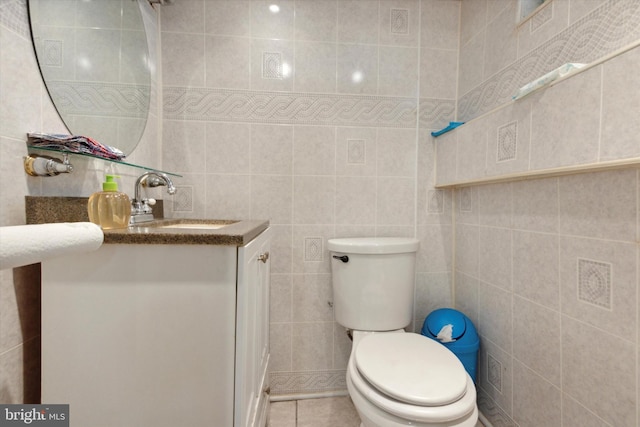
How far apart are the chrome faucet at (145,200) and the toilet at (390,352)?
0.72 metres

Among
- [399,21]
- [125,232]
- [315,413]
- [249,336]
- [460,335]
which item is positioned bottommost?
[315,413]

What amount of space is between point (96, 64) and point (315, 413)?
1661mm

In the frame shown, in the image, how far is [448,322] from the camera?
1262 mm

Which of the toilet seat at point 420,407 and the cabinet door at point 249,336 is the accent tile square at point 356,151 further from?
the toilet seat at point 420,407

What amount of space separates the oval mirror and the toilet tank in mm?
980

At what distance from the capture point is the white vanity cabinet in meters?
0.68

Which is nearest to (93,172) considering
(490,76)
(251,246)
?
(251,246)

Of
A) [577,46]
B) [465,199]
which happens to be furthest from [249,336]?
[577,46]

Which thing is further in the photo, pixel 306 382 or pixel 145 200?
pixel 306 382

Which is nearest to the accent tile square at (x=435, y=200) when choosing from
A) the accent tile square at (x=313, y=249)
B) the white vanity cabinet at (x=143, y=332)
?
the accent tile square at (x=313, y=249)

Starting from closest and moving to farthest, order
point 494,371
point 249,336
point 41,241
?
point 41,241 < point 249,336 < point 494,371

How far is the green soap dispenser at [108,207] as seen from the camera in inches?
30.3

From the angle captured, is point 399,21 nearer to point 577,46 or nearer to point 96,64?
point 577,46

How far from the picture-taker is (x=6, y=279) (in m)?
0.66
